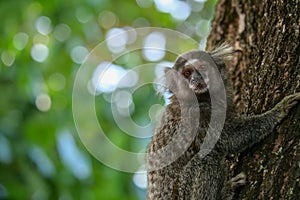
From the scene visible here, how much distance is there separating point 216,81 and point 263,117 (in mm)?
723

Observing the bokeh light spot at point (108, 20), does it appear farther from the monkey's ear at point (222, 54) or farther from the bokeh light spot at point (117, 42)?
the monkey's ear at point (222, 54)

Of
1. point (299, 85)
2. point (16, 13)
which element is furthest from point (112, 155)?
point (299, 85)

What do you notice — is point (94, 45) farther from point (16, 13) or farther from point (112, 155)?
point (112, 155)

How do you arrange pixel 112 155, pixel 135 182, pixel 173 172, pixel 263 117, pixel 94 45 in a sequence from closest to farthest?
1. pixel 263 117
2. pixel 173 172
3. pixel 112 155
4. pixel 135 182
5. pixel 94 45

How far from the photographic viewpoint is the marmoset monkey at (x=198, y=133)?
4332mm

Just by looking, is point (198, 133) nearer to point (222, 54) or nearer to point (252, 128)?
point (252, 128)

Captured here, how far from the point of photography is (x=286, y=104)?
3.82m

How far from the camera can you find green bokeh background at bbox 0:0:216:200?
572cm

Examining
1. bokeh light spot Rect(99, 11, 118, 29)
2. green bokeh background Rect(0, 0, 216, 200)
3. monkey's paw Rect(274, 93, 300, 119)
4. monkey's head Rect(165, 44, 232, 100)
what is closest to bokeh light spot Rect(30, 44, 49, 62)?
green bokeh background Rect(0, 0, 216, 200)

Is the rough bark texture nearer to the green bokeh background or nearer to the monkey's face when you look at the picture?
the monkey's face

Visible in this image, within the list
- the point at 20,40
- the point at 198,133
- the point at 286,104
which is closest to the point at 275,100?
the point at 286,104

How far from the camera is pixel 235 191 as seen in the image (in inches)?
156

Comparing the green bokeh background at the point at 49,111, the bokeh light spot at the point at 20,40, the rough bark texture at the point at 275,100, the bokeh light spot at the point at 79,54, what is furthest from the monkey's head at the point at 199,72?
the bokeh light spot at the point at 20,40

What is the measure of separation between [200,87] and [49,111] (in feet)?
5.74
